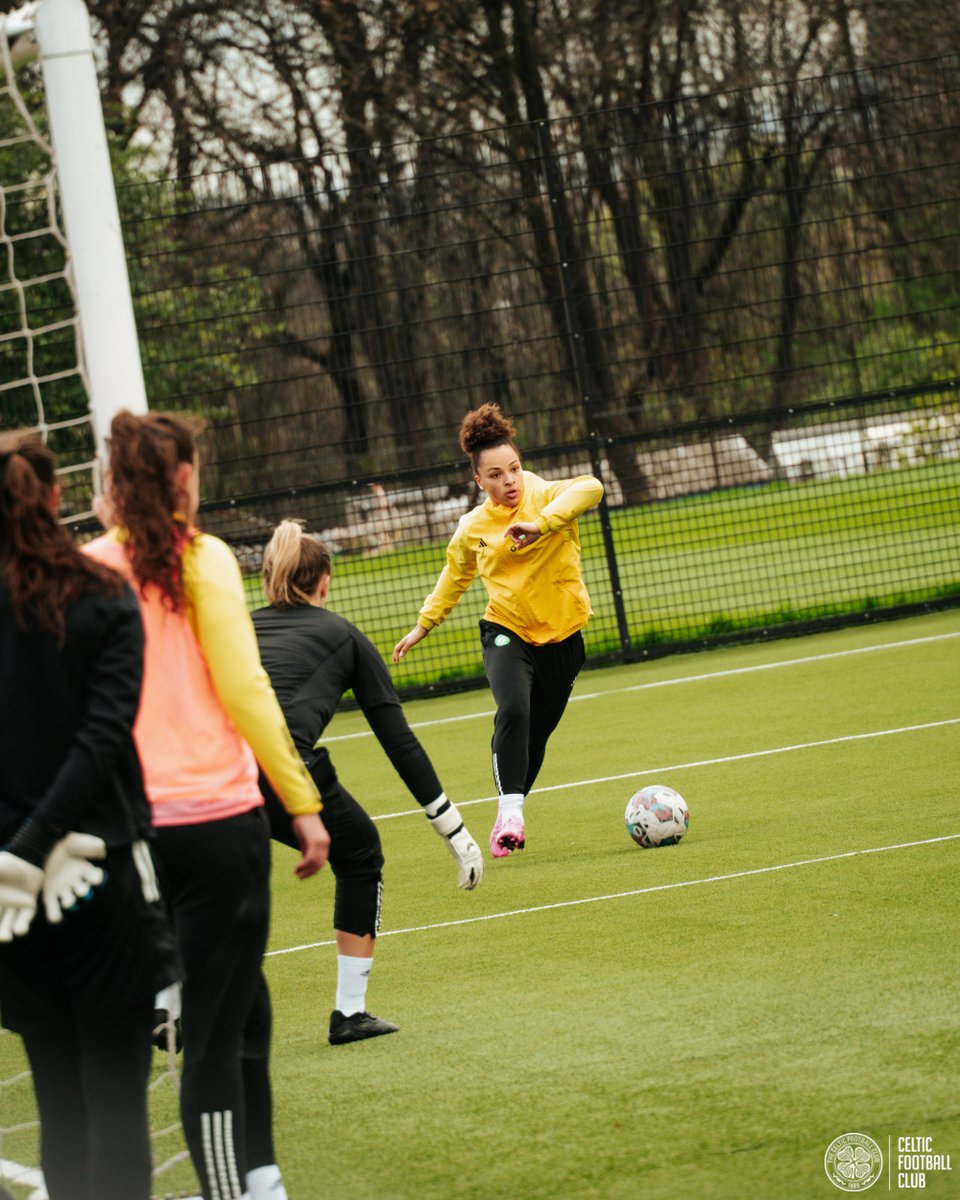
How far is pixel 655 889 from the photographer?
6367mm

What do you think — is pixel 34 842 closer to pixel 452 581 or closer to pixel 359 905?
pixel 359 905

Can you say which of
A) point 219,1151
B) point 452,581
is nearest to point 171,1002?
point 219,1151

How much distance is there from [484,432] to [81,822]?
15.7ft

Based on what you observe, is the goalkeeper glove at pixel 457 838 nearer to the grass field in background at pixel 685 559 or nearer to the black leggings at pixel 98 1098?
the black leggings at pixel 98 1098

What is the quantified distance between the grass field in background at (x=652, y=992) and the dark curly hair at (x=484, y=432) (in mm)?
1801

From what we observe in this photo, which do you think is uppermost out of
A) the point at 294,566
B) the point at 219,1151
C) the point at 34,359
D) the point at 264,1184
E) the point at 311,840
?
the point at 34,359

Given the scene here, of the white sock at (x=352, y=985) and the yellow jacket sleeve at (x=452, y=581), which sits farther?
the yellow jacket sleeve at (x=452, y=581)

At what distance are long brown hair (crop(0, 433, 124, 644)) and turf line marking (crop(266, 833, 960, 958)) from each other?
11.2ft

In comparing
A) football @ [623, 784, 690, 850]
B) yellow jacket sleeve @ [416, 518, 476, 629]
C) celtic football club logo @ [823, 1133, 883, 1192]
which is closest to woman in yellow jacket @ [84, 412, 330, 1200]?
celtic football club logo @ [823, 1133, 883, 1192]

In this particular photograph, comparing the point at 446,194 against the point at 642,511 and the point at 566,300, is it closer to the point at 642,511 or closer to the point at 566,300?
the point at 566,300

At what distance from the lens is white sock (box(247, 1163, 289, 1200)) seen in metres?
3.59

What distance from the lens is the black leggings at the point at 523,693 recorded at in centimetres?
752

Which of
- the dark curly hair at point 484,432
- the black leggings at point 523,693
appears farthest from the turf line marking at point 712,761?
the dark curly hair at point 484,432

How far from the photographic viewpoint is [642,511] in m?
14.1
